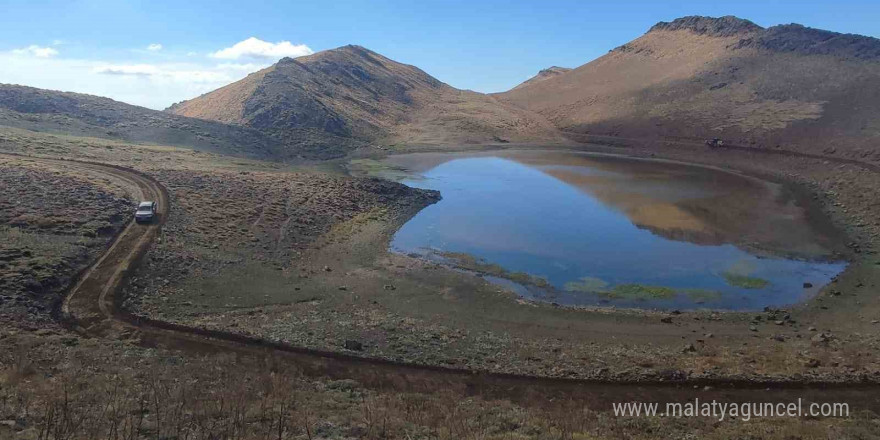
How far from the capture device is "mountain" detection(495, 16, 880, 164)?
227 ft

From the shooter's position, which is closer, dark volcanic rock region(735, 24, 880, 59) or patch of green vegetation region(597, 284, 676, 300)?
patch of green vegetation region(597, 284, 676, 300)

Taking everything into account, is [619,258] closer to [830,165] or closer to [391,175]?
[391,175]

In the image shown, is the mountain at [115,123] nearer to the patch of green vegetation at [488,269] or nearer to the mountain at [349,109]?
the mountain at [349,109]

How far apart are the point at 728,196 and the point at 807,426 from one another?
41626mm

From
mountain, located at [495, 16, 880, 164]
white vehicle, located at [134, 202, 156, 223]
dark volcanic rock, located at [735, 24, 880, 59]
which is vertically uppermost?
dark volcanic rock, located at [735, 24, 880, 59]

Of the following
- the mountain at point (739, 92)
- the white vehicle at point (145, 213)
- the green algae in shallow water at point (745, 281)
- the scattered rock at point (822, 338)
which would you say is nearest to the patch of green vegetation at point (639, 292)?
the green algae in shallow water at point (745, 281)

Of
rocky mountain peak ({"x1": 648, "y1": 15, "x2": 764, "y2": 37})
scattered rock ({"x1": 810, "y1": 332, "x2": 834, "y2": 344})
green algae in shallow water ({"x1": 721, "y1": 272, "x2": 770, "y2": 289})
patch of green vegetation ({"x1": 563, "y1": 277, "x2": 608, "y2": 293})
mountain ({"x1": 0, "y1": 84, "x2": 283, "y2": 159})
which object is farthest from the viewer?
rocky mountain peak ({"x1": 648, "y1": 15, "x2": 764, "y2": 37})

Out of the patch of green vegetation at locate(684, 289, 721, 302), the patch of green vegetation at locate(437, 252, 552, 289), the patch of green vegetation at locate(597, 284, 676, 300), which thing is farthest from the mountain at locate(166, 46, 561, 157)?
the patch of green vegetation at locate(684, 289, 721, 302)

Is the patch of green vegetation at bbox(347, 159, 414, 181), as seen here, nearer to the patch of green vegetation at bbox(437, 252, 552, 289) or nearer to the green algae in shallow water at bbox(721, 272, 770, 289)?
the patch of green vegetation at bbox(437, 252, 552, 289)

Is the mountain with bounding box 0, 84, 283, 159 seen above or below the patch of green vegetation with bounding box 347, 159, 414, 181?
above

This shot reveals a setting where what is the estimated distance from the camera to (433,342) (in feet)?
72.3

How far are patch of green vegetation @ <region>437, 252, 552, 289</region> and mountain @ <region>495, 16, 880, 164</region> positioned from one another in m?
47.3

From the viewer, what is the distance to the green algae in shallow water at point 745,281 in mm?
30027

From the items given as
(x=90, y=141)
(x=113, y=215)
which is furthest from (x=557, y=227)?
(x=90, y=141)
